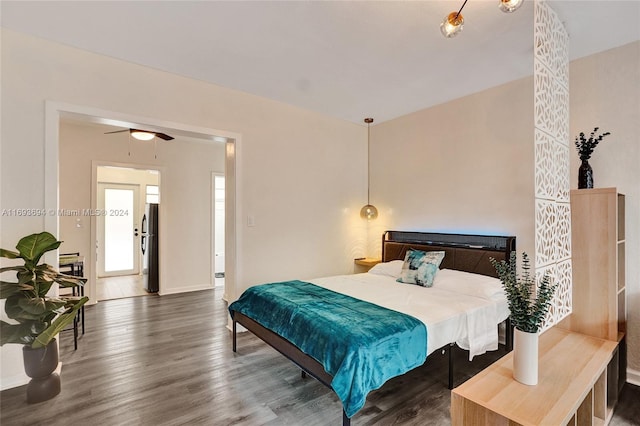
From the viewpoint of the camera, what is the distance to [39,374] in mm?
2242

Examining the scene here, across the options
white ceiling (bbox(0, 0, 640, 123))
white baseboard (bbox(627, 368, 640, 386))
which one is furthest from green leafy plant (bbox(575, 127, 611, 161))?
white baseboard (bbox(627, 368, 640, 386))

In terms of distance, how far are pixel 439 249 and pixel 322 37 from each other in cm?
263

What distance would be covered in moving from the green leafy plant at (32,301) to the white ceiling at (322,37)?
66.1 inches

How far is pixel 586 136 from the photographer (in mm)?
2793

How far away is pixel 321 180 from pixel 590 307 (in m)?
3.11

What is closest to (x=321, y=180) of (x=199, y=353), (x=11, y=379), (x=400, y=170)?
(x=400, y=170)

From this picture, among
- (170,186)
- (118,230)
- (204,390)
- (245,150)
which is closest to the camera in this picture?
(204,390)

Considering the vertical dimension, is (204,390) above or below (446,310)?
below

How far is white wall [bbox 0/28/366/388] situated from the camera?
2.46 metres

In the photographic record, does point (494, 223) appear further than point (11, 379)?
Yes

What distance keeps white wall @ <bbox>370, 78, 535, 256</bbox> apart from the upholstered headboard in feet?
0.38

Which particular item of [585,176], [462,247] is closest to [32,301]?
[462,247]

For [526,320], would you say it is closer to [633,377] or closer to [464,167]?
[633,377]

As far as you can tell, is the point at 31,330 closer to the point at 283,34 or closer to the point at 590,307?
the point at 283,34
